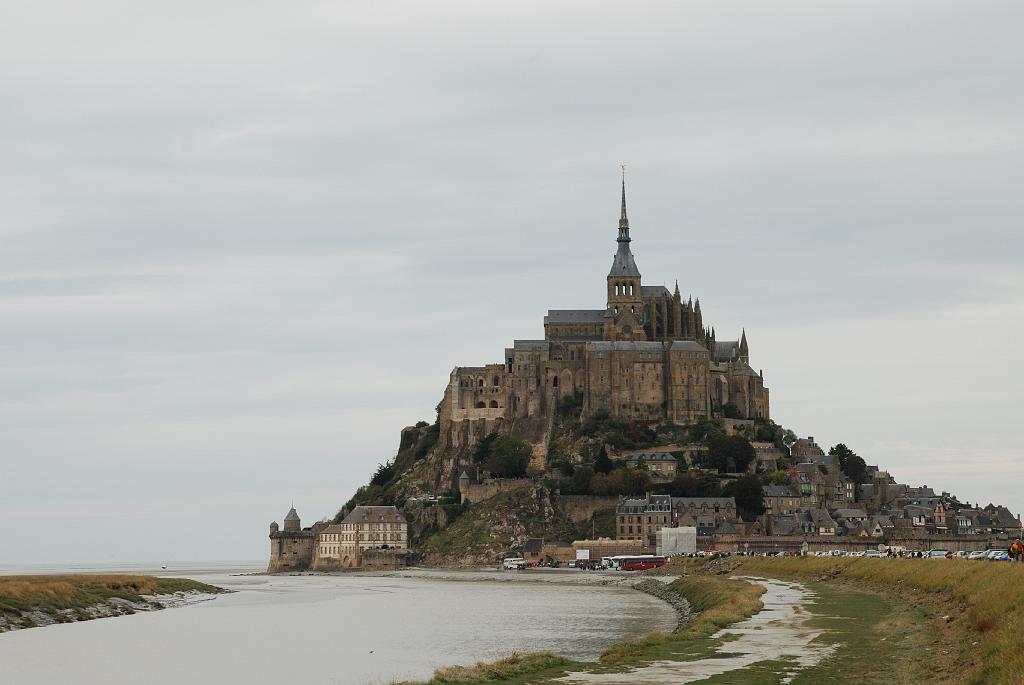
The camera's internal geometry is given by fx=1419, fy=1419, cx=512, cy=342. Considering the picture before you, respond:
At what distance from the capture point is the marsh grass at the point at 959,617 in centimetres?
3022

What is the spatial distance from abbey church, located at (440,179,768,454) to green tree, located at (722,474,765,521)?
15.5m

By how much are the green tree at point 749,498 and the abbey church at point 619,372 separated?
1553 cm

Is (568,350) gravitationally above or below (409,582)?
above

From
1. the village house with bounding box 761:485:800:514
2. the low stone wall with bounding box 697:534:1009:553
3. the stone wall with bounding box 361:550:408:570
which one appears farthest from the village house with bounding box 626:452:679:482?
the stone wall with bounding box 361:550:408:570

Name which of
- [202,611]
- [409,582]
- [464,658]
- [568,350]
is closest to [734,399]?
[568,350]

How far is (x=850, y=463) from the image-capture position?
6255 inches

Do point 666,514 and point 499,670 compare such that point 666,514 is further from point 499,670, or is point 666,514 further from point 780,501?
point 499,670

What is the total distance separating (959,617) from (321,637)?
1194 inches

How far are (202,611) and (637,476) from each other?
68.5 meters

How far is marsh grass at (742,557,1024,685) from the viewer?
3022 cm

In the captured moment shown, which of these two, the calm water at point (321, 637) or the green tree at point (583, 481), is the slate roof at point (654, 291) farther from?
the calm water at point (321, 637)

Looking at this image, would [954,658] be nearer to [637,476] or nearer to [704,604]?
[704,604]

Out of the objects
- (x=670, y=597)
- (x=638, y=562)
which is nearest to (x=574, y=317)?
(x=638, y=562)

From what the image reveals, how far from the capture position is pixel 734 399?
160250 millimetres
